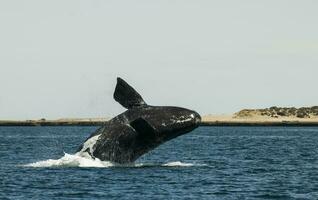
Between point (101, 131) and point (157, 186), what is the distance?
385 centimetres

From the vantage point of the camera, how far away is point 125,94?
111ft

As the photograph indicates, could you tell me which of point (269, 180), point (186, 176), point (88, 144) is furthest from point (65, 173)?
point (269, 180)

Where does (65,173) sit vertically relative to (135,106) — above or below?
below

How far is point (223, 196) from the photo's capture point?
103ft

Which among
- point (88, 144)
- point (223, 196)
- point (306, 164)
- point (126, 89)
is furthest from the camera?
point (306, 164)

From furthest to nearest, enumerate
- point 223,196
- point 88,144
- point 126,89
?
point 88,144 → point 126,89 → point 223,196

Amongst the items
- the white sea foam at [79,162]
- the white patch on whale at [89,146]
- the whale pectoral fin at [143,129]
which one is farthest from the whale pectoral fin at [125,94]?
the white sea foam at [79,162]

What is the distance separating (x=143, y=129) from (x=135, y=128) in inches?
13.2

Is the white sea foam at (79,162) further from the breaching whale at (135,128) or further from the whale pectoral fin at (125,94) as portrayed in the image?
the whale pectoral fin at (125,94)

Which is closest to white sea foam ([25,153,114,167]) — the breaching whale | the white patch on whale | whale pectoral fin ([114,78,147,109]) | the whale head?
the white patch on whale

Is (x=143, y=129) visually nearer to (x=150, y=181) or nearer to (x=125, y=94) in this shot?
(x=125, y=94)

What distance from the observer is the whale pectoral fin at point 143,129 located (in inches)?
1325

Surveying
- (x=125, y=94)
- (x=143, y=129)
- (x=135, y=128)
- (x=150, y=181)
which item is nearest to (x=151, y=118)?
(x=143, y=129)

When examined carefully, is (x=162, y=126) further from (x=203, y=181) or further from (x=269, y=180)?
(x=269, y=180)
